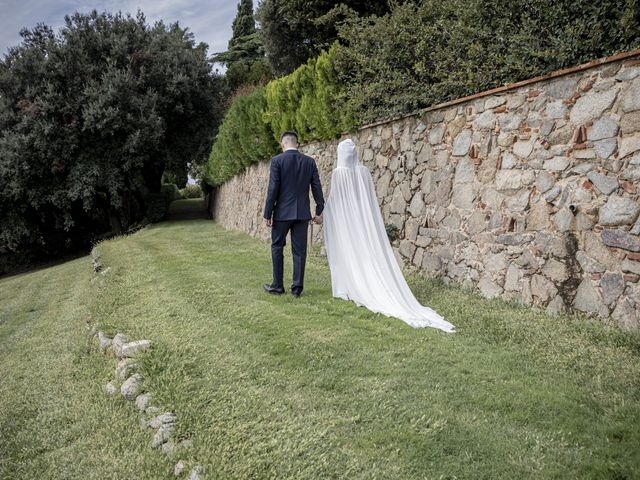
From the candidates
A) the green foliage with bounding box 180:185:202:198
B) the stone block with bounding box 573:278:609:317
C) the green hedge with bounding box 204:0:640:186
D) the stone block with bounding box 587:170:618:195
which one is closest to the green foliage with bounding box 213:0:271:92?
the green foliage with bounding box 180:185:202:198

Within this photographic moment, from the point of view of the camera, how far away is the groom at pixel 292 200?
5783 mm

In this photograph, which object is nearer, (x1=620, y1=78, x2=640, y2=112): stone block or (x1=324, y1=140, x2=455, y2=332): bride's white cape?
(x1=620, y1=78, x2=640, y2=112): stone block

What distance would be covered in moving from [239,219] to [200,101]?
25.2ft

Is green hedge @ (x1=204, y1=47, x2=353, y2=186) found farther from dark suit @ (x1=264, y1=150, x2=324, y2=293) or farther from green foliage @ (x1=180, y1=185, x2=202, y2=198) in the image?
green foliage @ (x1=180, y1=185, x2=202, y2=198)

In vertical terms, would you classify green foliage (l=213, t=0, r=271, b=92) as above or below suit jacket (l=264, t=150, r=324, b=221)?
above

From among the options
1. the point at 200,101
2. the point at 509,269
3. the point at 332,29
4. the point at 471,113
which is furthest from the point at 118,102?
the point at 509,269

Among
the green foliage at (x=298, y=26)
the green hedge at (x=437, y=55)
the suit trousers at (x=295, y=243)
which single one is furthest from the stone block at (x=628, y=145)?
the green foliage at (x=298, y=26)

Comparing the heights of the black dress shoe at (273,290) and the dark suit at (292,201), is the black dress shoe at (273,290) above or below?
below

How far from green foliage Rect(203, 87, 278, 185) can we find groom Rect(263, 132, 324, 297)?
19.5 ft

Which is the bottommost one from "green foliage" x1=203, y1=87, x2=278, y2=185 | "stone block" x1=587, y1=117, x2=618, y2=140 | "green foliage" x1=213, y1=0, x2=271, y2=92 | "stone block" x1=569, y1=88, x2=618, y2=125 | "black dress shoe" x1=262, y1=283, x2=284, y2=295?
"black dress shoe" x1=262, y1=283, x2=284, y2=295

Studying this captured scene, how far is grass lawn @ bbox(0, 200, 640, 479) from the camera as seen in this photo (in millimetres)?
2678

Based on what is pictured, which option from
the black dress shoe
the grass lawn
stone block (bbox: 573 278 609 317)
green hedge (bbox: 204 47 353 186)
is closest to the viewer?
the grass lawn

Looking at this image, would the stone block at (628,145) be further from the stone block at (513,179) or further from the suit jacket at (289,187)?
the suit jacket at (289,187)

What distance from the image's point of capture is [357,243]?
5.75m
